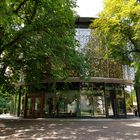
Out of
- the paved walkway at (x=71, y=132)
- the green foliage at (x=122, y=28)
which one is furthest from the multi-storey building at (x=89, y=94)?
the paved walkway at (x=71, y=132)

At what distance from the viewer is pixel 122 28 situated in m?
18.1

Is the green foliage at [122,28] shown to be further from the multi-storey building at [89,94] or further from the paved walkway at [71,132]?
the paved walkway at [71,132]

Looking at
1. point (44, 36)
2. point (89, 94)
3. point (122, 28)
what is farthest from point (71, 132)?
point (89, 94)

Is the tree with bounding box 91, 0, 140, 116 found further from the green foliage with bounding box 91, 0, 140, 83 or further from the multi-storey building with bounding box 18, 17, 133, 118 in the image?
the multi-storey building with bounding box 18, 17, 133, 118

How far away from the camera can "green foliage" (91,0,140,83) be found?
17391 millimetres

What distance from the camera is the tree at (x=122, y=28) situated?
17375mm

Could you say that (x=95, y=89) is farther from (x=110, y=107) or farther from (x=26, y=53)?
(x=26, y=53)

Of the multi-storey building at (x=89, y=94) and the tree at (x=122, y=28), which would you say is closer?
the tree at (x=122, y=28)

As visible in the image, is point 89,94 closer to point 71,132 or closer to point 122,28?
point 122,28

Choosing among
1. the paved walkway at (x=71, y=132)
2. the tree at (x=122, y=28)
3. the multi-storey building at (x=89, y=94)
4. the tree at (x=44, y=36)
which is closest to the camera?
the paved walkway at (x=71, y=132)

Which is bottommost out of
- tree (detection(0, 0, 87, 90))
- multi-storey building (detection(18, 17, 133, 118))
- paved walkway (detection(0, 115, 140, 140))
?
paved walkway (detection(0, 115, 140, 140))

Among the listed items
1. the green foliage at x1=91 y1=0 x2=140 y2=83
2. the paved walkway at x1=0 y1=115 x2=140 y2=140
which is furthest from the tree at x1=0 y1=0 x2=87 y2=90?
the paved walkway at x1=0 y1=115 x2=140 y2=140

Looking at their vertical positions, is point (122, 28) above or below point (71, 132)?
above

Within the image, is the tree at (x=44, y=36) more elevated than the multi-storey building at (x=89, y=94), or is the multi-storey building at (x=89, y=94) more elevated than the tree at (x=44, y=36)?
the tree at (x=44, y=36)
